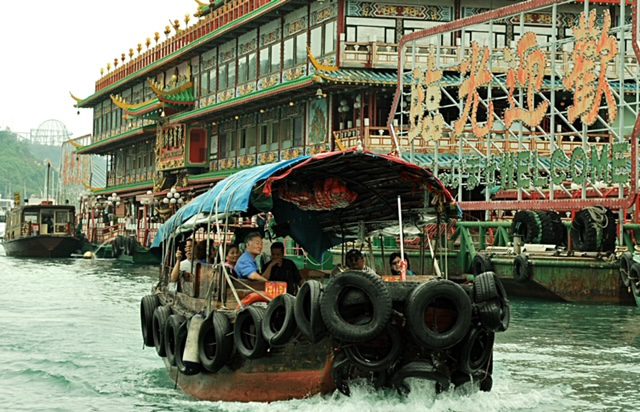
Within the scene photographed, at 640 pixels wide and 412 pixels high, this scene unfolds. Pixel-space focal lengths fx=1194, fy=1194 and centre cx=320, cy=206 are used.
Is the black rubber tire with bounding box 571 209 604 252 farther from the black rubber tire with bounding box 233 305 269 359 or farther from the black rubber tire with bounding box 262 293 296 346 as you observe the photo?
the black rubber tire with bounding box 262 293 296 346

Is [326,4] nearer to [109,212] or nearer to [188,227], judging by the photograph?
[188,227]

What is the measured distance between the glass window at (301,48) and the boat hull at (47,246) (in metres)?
14.0

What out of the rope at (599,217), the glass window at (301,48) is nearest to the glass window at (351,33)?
the glass window at (301,48)

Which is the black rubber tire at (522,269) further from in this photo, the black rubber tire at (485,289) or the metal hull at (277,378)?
the black rubber tire at (485,289)

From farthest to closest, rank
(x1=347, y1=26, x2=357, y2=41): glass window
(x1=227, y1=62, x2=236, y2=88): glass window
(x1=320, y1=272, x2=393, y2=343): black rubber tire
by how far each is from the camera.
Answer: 1. (x1=227, y1=62, x2=236, y2=88): glass window
2. (x1=347, y1=26, x2=357, y2=41): glass window
3. (x1=320, y1=272, x2=393, y2=343): black rubber tire

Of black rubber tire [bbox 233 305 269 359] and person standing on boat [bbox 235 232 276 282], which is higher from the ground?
person standing on boat [bbox 235 232 276 282]

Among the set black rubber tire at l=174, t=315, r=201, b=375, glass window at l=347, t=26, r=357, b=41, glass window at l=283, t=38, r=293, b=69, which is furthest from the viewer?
glass window at l=283, t=38, r=293, b=69

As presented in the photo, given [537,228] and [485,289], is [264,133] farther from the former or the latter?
[485,289]

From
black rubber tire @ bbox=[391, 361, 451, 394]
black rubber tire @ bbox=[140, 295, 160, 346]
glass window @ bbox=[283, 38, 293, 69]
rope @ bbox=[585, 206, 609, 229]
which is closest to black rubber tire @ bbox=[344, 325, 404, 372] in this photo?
black rubber tire @ bbox=[391, 361, 451, 394]

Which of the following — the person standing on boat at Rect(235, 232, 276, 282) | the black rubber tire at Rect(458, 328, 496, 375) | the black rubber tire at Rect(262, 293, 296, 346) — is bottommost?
the black rubber tire at Rect(458, 328, 496, 375)

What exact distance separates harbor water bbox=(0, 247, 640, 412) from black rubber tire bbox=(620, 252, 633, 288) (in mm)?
566

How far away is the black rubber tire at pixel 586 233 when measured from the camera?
23469 mm

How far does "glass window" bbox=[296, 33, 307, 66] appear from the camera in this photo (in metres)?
38.3

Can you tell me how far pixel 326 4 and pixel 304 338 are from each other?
27301mm
